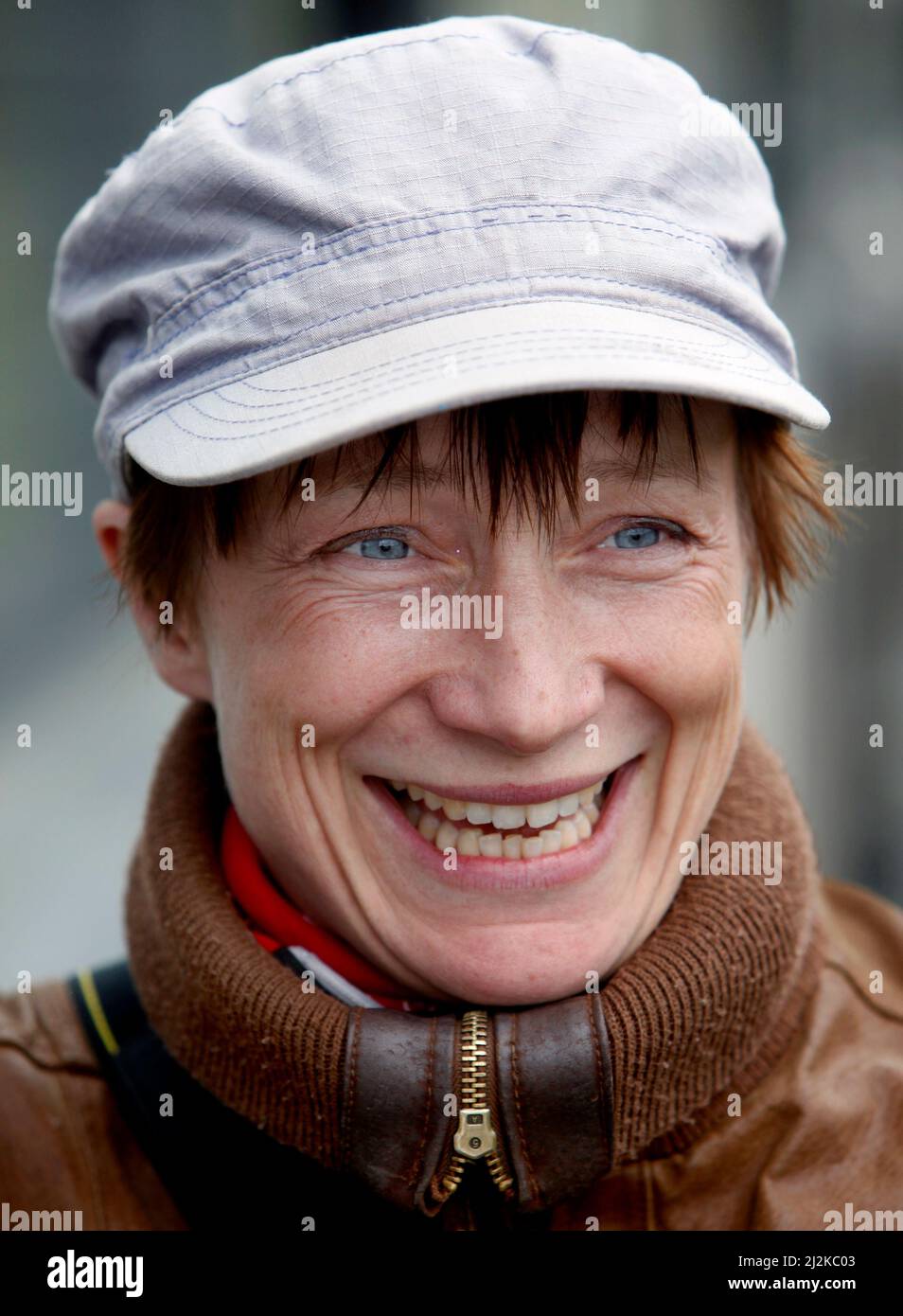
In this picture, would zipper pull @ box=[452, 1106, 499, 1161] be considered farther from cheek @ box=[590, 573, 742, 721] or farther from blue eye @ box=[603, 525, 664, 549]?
blue eye @ box=[603, 525, 664, 549]

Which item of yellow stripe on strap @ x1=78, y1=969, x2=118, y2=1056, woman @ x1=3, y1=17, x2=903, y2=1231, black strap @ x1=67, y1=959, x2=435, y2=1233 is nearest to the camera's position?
woman @ x1=3, y1=17, x2=903, y2=1231

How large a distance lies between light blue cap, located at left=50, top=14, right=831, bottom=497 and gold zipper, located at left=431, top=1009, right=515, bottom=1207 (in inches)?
26.2

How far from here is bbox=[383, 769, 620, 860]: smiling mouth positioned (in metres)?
1.66

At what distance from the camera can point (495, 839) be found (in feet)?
5.51

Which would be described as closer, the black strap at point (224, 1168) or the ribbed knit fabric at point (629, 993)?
the ribbed knit fabric at point (629, 993)

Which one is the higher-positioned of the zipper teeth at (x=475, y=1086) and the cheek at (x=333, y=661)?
the cheek at (x=333, y=661)

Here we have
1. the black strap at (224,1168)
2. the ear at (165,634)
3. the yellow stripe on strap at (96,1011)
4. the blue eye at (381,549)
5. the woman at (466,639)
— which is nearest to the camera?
the woman at (466,639)

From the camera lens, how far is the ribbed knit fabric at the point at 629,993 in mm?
1604

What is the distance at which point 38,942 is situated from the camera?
4.64m

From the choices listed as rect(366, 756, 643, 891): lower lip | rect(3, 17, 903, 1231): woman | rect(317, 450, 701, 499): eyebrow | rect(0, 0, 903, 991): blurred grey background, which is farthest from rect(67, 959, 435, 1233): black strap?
rect(0, 0, 903, 991): blurred grey background

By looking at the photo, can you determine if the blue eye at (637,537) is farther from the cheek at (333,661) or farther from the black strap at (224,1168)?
the black strap at (224,1168)

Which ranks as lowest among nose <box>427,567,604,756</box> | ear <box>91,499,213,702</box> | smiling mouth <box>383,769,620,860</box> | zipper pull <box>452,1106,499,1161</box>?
zipper pull <box>452,1106,499,1161</box>

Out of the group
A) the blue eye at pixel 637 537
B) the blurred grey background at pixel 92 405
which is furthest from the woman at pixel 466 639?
the blurred grey background at pixel 92 405

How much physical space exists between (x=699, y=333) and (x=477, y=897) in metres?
0.68
